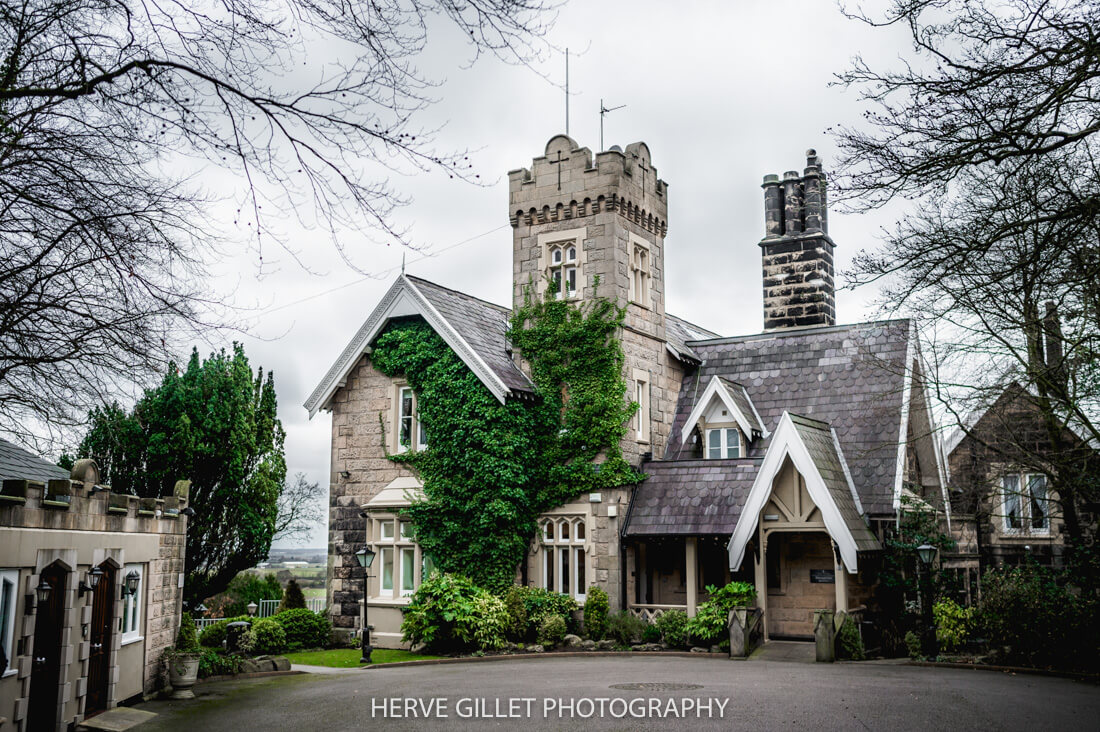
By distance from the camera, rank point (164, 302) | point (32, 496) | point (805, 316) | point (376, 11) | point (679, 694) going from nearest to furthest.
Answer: point (376, 11), point (164, 302), point (32, 496), point (679, 694), point (805, 316)

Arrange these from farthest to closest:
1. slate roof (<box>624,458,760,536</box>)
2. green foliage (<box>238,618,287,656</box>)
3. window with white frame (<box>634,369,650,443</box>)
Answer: window with white frame (<box>634,369,650,443</box>) < slate roof (<box>624,458,760,536</box>) < green foliage (<box>238,618,287,656</box>)

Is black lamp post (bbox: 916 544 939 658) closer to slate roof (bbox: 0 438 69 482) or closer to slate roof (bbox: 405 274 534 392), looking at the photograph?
slate roof (bbox: 405 274 534 392)

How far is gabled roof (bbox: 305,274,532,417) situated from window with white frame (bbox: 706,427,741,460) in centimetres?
495

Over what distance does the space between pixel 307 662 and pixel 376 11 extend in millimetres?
17593

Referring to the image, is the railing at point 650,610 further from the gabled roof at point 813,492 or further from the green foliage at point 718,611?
the gabled roof at point 813,492

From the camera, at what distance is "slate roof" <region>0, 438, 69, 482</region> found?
46.8 feet

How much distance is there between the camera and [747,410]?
25.0 m

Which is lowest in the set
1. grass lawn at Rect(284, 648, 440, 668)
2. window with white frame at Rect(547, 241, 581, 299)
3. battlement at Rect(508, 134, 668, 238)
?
grass lawn at Rect(284, 648, 440, 668)

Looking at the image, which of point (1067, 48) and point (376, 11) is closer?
point (376, 11)

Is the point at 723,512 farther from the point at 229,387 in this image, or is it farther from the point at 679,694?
the point at 229,387

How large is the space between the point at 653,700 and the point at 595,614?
8.53 m

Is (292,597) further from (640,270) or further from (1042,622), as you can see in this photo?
(1042,622)

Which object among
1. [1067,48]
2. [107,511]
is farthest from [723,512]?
[1067,48]

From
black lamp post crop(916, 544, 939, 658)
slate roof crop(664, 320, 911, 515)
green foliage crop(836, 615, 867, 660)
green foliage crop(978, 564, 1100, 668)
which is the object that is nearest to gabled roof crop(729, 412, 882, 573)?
slate roof crop(664, 320, 911, 515)
